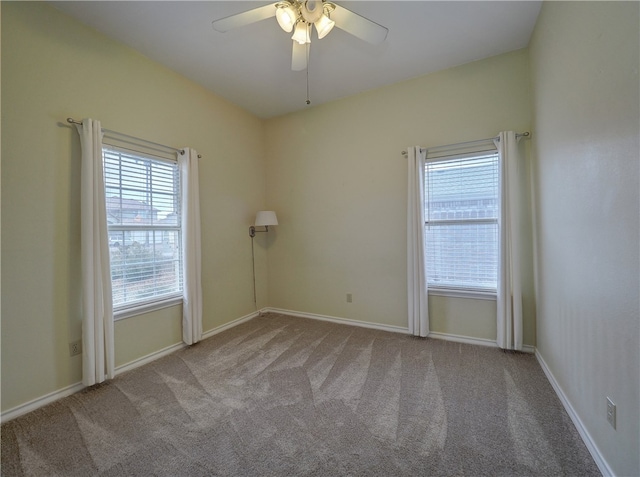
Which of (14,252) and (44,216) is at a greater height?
(44,216)

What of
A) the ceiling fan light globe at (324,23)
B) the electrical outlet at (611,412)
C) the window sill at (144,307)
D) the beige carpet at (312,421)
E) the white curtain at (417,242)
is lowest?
the beige carpet at (312,421)

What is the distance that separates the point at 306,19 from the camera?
6.17 feet

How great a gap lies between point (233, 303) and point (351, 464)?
258 centimetres

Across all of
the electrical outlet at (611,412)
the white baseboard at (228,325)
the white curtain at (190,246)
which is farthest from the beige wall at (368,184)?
the electrical outlet at (611,412)

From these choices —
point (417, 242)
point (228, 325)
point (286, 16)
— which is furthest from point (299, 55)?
point (228, 325)

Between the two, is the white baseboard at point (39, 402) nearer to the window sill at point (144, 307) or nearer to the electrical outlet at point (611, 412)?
the window sill at point (144, 307)

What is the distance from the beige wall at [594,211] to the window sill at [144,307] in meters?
3.39

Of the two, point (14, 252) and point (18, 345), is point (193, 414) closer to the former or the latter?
point (18, 345)

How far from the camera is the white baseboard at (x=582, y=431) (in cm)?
132

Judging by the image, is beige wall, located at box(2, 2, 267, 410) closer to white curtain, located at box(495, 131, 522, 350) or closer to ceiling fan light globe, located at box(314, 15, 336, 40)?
ceiling fan light globe, located at box(314, 15, 336, 40)

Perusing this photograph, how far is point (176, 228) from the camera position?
2.92 meters

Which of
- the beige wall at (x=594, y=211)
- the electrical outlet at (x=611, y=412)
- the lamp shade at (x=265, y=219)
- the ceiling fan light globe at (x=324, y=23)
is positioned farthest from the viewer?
the lamp shade at (x=265, y=219)

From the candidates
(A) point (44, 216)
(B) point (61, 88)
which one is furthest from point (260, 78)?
(A) point (44, 216)

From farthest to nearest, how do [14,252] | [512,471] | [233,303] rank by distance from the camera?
1. [233,303]
2. [14,252]
3. [512,471]
